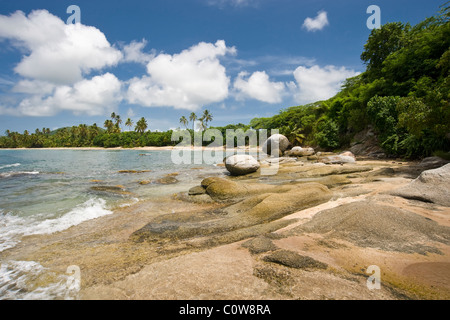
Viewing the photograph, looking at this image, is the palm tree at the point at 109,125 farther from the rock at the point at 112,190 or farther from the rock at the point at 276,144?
the rock at the point at 112,190

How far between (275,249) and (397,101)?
1899cm

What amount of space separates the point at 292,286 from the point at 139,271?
2020 millimetres

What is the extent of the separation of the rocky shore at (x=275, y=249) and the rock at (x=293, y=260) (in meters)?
0.01

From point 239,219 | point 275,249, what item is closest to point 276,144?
point 239,219

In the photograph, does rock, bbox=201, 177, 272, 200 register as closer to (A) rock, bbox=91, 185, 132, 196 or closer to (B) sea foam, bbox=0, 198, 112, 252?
(B) sea foam, bbox=0, 198, 112, 252

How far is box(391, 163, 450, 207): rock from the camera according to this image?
15.5 ft

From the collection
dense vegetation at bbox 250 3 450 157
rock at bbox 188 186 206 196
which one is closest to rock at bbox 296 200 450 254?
rock at bbox 188 186 206 196

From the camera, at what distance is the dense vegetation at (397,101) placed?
8500 mm

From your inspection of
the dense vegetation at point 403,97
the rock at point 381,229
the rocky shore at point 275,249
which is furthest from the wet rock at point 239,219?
the dense vegetation at point 403,97

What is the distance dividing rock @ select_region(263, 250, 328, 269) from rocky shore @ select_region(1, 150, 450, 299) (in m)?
0.01

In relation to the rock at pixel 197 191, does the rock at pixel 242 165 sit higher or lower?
→ higher
